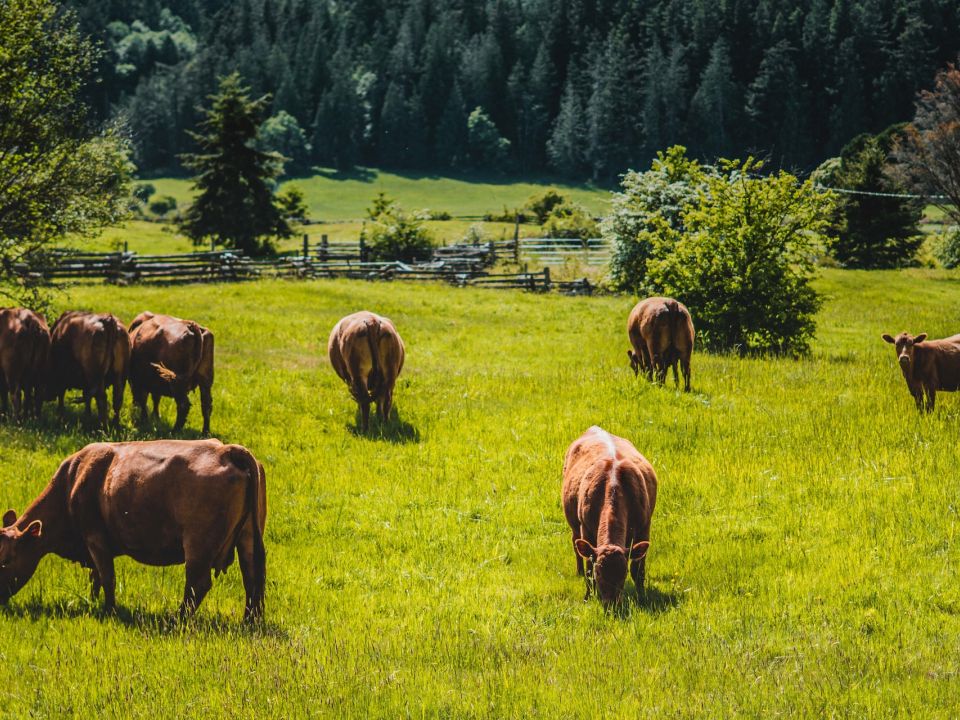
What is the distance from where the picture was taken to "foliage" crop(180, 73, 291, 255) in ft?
177

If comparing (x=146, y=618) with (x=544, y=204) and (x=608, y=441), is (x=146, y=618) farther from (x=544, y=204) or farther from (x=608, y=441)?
(x=544, y=204)

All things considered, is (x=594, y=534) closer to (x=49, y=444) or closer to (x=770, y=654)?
(x=770, y=654)

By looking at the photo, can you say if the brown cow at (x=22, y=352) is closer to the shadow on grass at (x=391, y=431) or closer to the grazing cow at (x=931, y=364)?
the shadow on grass at (x=391, y=431)

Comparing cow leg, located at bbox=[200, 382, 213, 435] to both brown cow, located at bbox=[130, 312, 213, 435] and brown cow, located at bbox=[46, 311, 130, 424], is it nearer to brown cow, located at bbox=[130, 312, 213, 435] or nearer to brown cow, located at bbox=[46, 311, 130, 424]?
brown cow, located at bbox=[130, 312, 213, 435]

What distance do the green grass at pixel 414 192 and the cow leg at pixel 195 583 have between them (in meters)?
102

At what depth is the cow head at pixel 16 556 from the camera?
328 inches

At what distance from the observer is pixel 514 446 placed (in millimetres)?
14719

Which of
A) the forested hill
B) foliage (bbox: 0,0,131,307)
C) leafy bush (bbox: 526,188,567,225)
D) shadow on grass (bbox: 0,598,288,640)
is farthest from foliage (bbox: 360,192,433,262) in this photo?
the forested hill

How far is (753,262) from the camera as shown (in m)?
24.2

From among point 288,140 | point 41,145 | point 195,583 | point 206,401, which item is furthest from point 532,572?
point 288,140

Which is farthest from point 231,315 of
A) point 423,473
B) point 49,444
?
point 423,473

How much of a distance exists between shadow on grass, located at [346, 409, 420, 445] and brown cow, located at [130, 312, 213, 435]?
2569mm

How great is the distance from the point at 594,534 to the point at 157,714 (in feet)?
13.6

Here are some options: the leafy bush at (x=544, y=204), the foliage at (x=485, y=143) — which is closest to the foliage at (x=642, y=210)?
the leafy bush at (x=544, y=204)
